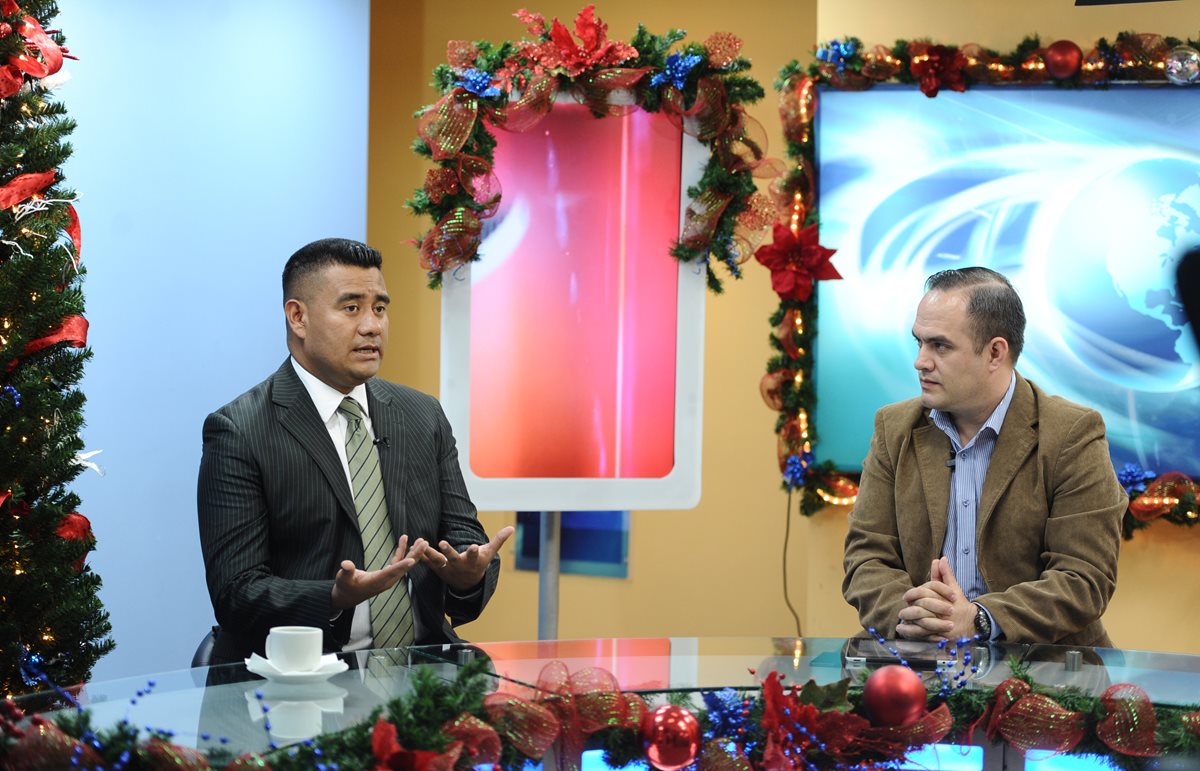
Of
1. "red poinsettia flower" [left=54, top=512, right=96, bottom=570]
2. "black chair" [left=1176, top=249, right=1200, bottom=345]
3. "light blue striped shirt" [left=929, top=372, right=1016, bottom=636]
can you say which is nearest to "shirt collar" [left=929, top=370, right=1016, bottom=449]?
"light blue striped shirt" [left=929, top=372, right=1016, bottom=636]

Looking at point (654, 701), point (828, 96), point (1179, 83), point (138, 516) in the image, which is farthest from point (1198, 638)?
point (138, 516)

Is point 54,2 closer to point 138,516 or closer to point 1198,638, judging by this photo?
point 138,516

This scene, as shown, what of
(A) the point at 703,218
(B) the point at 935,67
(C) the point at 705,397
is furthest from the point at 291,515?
(C) the point at 705,397

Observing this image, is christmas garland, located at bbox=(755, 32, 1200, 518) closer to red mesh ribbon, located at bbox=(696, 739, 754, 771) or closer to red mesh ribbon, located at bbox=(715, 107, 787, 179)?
red mesh ribbon, located at bbox=(715, 107, 787, 179)

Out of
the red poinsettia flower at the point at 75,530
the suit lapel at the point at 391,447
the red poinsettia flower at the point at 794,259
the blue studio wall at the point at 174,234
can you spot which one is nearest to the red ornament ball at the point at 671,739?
the suit lapel at the point at 391,447

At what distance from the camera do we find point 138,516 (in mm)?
4031

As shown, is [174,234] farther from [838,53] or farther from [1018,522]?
[1018,522]

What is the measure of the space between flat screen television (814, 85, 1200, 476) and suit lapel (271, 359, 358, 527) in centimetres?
236

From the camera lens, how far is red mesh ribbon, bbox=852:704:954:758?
183 centimetres

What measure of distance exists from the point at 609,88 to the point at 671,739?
6.73 feet

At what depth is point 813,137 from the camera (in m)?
4.68

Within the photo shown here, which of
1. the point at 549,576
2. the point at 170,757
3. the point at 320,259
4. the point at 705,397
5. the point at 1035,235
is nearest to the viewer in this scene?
the point at 170,757

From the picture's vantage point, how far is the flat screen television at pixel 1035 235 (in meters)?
4.48

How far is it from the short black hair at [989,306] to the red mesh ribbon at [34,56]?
2057 millimetres
